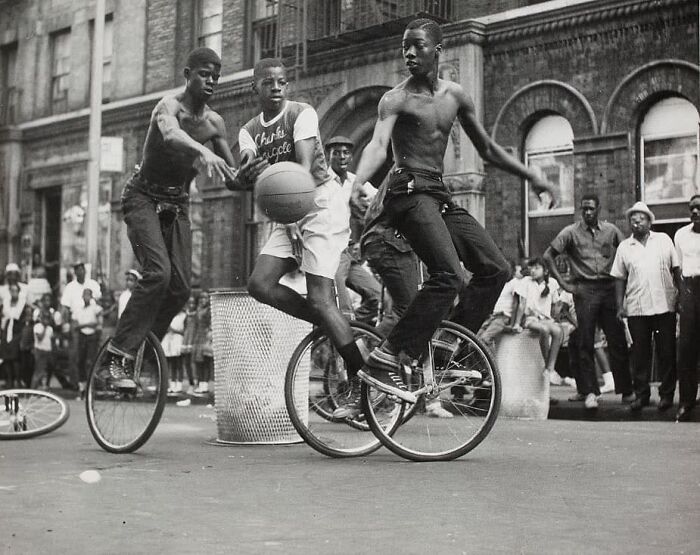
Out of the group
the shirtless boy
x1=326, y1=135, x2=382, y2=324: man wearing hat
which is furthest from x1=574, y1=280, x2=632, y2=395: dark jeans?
the shirtless boy

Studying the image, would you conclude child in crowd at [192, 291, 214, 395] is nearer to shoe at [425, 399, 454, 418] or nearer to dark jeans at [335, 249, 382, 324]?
dark jeans at [335, 249, 382, 324]

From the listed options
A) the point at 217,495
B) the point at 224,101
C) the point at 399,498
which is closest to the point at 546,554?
the point at 399,498

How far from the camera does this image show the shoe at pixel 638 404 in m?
10.3

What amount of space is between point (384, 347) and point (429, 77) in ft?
5.19

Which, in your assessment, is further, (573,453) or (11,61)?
(11,61)

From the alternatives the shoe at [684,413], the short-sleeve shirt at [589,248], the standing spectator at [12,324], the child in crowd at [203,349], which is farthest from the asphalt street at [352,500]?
the standing spectator at [12,324]

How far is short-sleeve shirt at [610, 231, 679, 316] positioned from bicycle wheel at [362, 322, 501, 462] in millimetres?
4755

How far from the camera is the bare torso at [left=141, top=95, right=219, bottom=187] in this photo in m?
7.18

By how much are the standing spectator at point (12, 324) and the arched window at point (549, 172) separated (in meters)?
8.21

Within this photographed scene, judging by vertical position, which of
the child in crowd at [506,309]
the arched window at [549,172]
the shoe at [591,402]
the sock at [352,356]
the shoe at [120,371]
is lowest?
the shoe at [591,402]

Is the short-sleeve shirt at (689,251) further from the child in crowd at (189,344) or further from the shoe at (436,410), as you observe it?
the child in crowd at (189,344)

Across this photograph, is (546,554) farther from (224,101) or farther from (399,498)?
(224,101)

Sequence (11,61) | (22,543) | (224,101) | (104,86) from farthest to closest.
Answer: (11,61) < (104,86) < (224,101) < (22,543)

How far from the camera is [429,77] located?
6504mm
